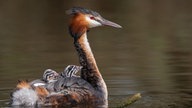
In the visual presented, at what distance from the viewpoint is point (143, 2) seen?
26406 millimetres

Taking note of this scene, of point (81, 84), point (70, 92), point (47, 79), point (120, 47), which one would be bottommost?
point (70, 92)

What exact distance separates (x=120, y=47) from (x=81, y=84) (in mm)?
6122

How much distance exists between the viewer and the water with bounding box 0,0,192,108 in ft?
41.1

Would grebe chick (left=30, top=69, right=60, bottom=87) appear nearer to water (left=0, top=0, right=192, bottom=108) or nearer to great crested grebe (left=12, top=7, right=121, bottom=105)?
great crested grebe (left=12, top=7, right=121, bottom=105)

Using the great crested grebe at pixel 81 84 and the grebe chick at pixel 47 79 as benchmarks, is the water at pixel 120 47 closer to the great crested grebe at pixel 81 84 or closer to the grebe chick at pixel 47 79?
the great crested grebe at pixel 81 84

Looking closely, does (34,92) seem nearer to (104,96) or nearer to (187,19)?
(104,96)

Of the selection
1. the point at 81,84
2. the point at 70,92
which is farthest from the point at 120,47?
the point at 70,92

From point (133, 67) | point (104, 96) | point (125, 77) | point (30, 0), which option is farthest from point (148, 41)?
point (30, 0)

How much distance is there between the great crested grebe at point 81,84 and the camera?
35.9 ft

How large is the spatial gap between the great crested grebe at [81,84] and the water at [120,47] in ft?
0.97

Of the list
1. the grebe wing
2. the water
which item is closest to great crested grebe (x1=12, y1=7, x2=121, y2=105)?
the grebe wing

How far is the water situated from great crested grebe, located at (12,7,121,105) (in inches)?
11.6

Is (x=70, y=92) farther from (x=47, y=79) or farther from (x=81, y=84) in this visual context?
(x=47, y=79)

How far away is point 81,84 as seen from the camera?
1134 centimetres
